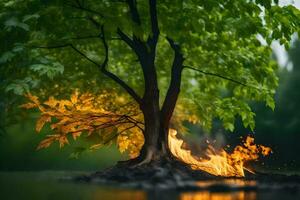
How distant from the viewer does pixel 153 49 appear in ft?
69.1

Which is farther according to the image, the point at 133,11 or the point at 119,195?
the point at 133,11

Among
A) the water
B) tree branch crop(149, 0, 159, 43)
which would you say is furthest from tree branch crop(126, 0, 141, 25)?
the water

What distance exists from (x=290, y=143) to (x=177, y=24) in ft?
99.3

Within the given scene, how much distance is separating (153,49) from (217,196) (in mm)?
8720

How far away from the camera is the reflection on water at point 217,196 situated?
13125 millimetres

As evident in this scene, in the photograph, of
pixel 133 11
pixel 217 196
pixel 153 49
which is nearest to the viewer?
pixel 217 196

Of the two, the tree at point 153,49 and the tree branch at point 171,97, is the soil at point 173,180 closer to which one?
the tree at point 153,49

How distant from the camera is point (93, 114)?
862 inches

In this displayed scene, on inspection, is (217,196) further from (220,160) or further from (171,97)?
(220,160)

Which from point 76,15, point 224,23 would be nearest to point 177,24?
point 224,23

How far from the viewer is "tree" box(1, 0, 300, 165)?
1770 centimetres

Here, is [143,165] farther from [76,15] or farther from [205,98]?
[205,98]

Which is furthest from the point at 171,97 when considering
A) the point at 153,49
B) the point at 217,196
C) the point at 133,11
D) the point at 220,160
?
the point at 217,196

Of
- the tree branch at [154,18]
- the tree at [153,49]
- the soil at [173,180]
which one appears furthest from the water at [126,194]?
the tree branch at [154,18]
